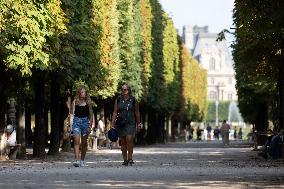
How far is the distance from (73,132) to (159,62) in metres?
48.2

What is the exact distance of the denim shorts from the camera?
2286 cm

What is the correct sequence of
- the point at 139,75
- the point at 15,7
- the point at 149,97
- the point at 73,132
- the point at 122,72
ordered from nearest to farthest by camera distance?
the point at 73,132 < the point at 15,7 < the point at 122,72 < the point at 139,75 < the point at 149,97

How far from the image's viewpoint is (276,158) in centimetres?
2984

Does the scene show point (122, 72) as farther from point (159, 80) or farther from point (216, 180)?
point (216, 180)

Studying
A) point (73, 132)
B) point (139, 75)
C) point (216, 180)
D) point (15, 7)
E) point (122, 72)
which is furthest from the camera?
point (139, 75)

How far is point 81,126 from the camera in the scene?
22.9m

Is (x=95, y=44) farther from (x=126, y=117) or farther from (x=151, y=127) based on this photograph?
(x=151, y=127)

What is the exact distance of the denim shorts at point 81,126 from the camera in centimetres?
2286

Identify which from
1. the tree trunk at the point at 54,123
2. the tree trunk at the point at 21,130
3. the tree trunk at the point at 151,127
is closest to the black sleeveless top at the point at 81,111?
the tree trunk at the point at 21,130

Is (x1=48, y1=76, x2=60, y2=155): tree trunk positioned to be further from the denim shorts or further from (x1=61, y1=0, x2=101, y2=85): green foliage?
the denim shorts

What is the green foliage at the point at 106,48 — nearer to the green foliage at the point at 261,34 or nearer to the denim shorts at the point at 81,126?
the green foliage at the point at 261,34

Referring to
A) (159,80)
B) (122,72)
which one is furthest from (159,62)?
(122,72)

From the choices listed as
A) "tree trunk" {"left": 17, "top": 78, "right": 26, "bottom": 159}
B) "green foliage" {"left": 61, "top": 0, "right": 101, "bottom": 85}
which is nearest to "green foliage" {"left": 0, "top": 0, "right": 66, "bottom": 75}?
"tree trunk" {"left": 17, "top": 78, "right": 26, "bottom": 159}

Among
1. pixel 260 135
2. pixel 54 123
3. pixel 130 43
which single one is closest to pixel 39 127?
pixel 54 123
